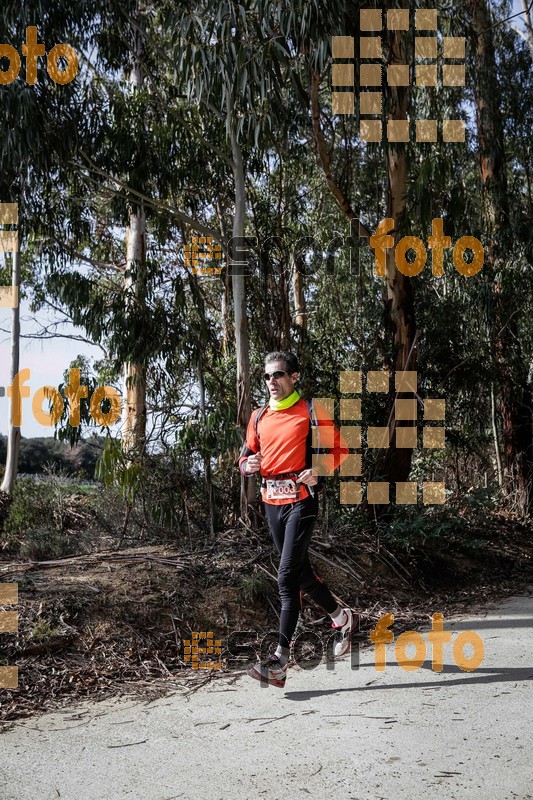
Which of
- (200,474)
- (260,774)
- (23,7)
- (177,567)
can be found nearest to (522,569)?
(200,474)

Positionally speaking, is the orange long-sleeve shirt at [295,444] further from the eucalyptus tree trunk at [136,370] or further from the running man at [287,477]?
the eucalyptus tree trunk at [136,370]

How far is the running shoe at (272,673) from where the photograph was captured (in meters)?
5.11

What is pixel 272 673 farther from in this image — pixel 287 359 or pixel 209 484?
pixel 209 484

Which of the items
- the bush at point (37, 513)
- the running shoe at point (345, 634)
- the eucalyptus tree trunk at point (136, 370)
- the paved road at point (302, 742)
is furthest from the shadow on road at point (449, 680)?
the bush at point (37, 513)

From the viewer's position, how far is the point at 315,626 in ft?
21.5

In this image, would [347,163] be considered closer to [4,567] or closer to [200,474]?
[200,474]

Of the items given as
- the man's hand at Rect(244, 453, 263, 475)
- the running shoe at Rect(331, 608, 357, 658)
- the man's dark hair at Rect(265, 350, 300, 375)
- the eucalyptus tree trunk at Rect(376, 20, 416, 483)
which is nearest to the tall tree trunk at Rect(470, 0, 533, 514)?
the eucalyptus tree trunk at Rect(376, 20, 416, 483)

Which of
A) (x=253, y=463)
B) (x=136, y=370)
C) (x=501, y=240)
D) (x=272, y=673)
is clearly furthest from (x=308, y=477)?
(x=501, y=240)

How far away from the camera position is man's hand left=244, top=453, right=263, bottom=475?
18.0ft

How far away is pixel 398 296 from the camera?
10.2m

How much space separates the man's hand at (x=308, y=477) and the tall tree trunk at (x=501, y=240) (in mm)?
7254

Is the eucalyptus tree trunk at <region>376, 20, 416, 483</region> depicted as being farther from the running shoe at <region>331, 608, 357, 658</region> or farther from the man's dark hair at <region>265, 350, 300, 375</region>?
the man's dark hair at <region>265, 350, 300, 375</region>

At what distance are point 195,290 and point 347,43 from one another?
309cm

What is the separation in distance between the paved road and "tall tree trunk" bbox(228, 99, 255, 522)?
3107mm
